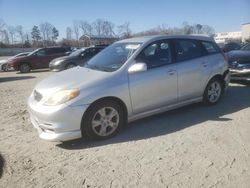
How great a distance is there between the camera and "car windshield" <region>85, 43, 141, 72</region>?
5.06 metres

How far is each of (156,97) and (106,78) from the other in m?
1.09

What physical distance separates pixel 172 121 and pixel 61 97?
7.54 ft

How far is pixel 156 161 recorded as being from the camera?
3.81 m

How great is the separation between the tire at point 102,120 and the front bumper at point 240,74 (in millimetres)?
5065

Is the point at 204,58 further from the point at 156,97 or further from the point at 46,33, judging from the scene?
the point at 46,33

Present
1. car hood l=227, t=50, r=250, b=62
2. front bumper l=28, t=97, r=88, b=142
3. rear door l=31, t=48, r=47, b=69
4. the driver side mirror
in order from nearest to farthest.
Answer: front bumper l=28, t=97, r=88, b=142 → the driver side mirror → car hood l=227, t=50, r=250, b=62 → rear door l=31, t=48, r=47, b=69

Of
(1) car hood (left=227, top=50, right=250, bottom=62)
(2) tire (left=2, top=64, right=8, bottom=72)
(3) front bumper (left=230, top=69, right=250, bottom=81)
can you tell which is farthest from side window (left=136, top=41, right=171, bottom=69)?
(2) tire (left=2, top=64, right=8, bottom=72)

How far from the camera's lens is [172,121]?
5.42m

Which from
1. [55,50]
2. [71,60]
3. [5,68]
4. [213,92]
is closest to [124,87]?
[213,92]

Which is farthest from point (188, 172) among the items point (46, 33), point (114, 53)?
point (46, 33)

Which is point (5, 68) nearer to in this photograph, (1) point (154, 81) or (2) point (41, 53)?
(2) point (41, 53)

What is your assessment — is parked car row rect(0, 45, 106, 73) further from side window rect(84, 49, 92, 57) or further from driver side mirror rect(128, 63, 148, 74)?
driver side mirror rect(128, 63, 148, 74)

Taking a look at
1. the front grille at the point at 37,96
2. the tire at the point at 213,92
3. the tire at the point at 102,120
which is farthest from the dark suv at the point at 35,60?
the tire at the point at 102,120

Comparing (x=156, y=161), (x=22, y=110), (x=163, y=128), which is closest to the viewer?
(x=156, y=161)
